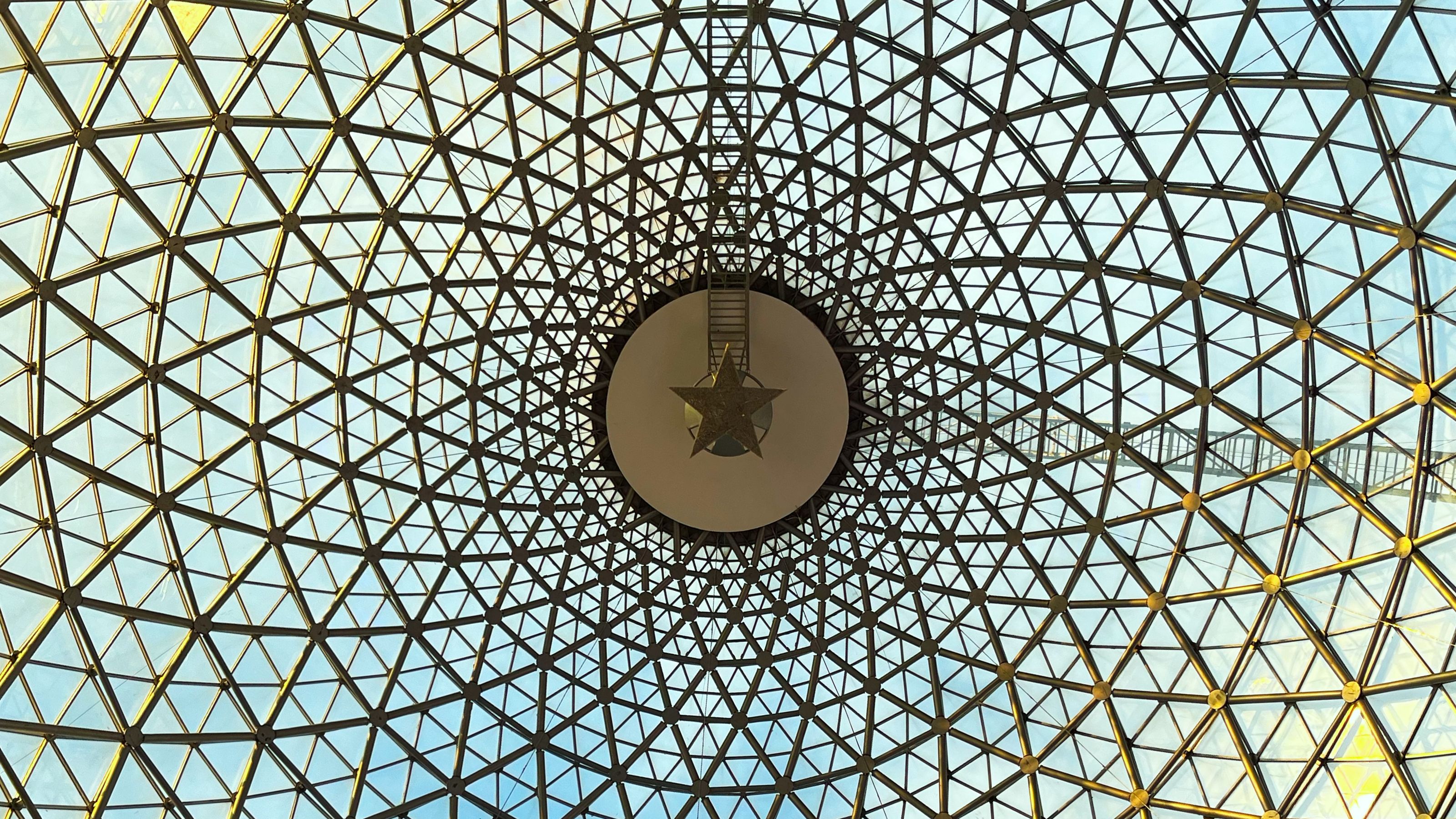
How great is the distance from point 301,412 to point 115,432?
5048mm

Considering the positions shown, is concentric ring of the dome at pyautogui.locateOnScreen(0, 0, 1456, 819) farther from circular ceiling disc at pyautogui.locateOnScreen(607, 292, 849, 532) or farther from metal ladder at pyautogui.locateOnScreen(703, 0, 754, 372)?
circular ceiling disc at pyautogui.locateOnScreen(607, 292, 849, 532)

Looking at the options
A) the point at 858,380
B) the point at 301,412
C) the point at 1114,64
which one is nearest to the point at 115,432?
the point at 301,412

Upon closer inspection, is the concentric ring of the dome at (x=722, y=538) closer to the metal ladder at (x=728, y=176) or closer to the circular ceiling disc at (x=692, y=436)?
the metal ladder at (x=728, y=176)

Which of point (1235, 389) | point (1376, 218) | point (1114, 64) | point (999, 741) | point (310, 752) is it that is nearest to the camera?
point (1376, 218)

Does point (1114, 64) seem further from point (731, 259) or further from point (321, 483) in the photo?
point (321, 483)

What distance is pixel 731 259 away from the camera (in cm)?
3350

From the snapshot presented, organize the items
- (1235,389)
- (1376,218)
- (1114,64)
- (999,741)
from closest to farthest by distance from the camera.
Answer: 1. (1376,218)
2. (1114,64)
3. (1235,389)
4. (999,741)

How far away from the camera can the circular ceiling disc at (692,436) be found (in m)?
33.4

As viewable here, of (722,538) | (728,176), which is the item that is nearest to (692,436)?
(722,538)

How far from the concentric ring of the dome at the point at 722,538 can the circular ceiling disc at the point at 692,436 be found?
1.37 meters

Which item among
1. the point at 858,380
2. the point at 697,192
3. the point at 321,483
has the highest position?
the point at 697,192

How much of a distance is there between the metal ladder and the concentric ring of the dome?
780 millimetres

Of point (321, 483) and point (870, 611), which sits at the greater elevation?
point (321, 483)

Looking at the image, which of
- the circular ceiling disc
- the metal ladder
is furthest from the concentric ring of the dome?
the circular ceiling disc
